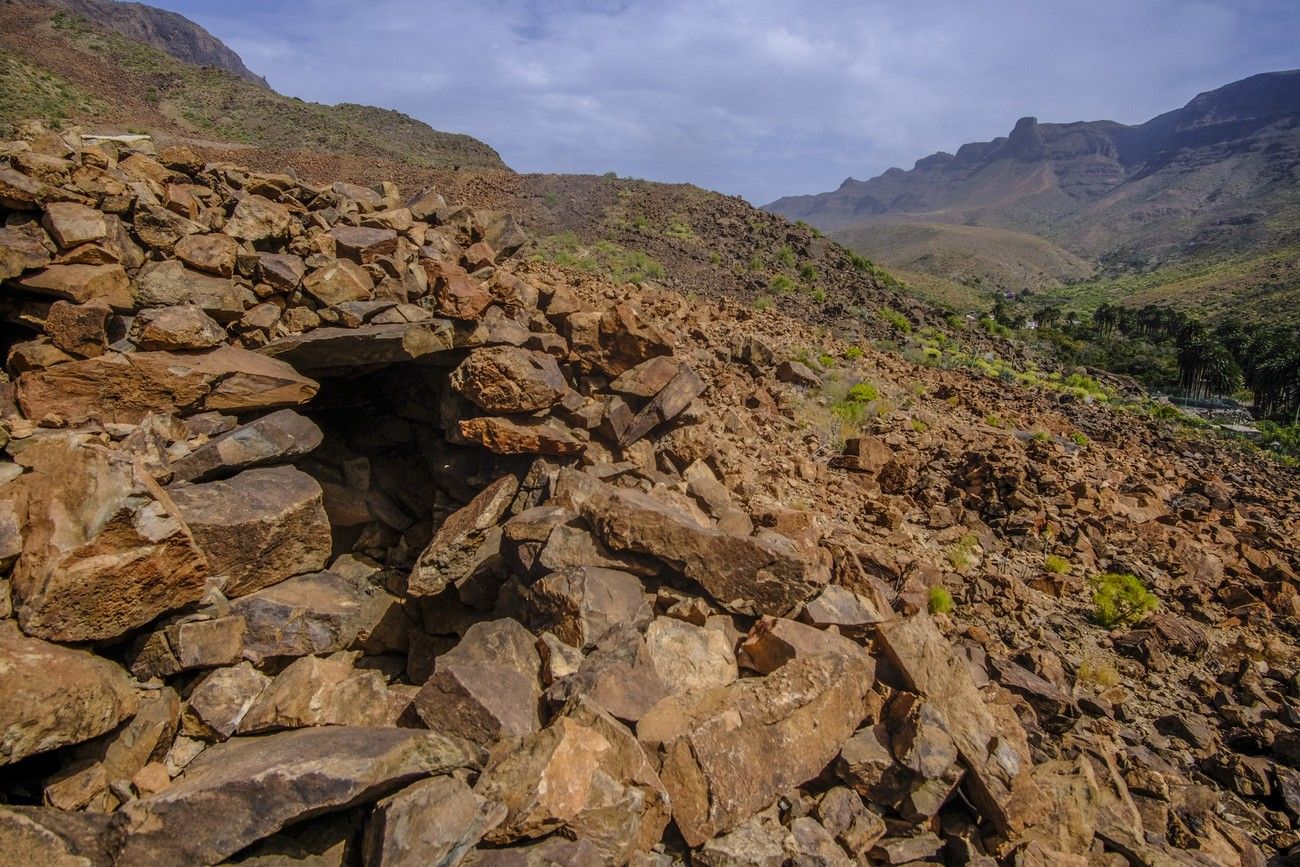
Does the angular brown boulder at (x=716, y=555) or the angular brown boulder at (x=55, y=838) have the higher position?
the angular brown boulder at (x=716, y=555)

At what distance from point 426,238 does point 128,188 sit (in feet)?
9.86

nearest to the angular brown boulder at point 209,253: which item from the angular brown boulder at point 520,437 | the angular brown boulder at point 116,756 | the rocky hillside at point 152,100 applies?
the angular brown boulder at point 520,437

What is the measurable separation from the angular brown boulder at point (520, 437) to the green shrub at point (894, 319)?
53.1ft

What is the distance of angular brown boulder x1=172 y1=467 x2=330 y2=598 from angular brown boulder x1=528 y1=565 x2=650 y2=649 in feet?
7.27

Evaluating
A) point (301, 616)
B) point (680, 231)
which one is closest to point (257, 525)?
point (301, 616)

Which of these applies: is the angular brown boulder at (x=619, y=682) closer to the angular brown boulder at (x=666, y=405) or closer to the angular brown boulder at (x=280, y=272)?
the angular brown boulder at (x=666, y=405)

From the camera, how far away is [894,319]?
21500mm

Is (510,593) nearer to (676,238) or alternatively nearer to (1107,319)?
(676,238)

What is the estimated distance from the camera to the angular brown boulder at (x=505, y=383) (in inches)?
268

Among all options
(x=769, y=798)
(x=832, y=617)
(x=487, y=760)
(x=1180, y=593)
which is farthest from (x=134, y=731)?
(x=1180, y=593)

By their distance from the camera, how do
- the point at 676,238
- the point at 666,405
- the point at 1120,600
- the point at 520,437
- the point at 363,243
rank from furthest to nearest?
the point at 676,238, the point at 363,243, the point at 666,405, the point at 1120,600, the point at 520,437

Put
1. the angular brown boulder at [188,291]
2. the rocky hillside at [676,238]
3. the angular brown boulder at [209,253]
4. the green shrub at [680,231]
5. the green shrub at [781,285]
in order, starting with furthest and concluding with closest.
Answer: the green shrub at [680,231], the green shrub at [781,285], the rocky hillside at [676,238], the angular brown boulder at [209,253], the angular brown boulder at [188,291]

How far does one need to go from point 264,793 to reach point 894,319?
21410 mm

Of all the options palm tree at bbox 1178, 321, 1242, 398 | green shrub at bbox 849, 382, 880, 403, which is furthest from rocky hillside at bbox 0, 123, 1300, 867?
palm tree at bbox 1178, 321, 1242, 398
